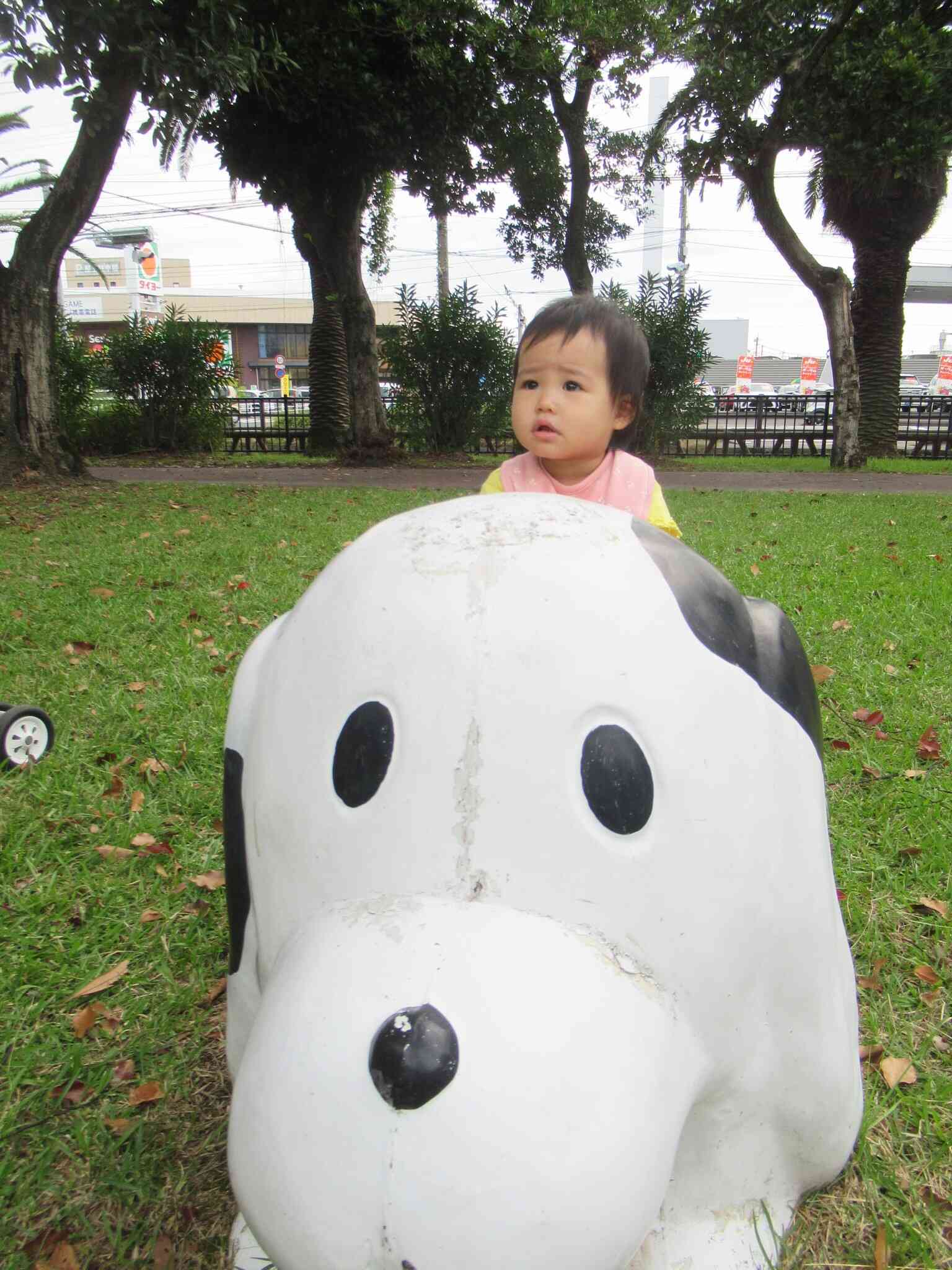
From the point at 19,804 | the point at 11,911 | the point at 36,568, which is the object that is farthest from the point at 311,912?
the point at 36,568

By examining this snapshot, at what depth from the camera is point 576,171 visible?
1496cm

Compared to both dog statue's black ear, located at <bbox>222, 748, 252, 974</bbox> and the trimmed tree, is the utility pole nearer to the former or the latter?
the trimmed tree

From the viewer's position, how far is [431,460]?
48.8ft

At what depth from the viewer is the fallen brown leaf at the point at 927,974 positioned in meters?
2.31

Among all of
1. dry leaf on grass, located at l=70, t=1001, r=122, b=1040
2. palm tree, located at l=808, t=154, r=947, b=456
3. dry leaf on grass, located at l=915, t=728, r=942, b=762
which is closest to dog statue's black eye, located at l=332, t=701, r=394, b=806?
dry leaf on grass, located at l=70, t=1001, r=122, b=1040

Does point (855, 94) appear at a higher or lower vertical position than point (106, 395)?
higher

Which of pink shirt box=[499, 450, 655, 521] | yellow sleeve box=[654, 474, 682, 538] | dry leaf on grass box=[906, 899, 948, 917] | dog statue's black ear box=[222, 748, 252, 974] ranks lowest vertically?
dry leaf on grass box=[906, 899, 948, 917]

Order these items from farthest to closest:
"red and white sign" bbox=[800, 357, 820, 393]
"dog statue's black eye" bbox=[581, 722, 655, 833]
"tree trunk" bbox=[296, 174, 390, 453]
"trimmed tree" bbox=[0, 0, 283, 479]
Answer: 1. "red and white sign" bbox=[800, 357, 820, 393]
2. "tree trunk" bbox=[296, 174, 390, 453]
3. "trimmed tree" bbox=[0, 0, 283, 479]
4. "dog statue's black eye" bbox=[581, 722, 655, 833]

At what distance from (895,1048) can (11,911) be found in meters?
2.10

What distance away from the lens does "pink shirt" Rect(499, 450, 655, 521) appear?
2.03 meters

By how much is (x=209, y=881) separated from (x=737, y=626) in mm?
1860

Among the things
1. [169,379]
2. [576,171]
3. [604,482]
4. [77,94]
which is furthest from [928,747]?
[169,379]

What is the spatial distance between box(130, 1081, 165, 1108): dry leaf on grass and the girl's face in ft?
4.70

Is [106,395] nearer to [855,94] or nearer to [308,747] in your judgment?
[855,94]
